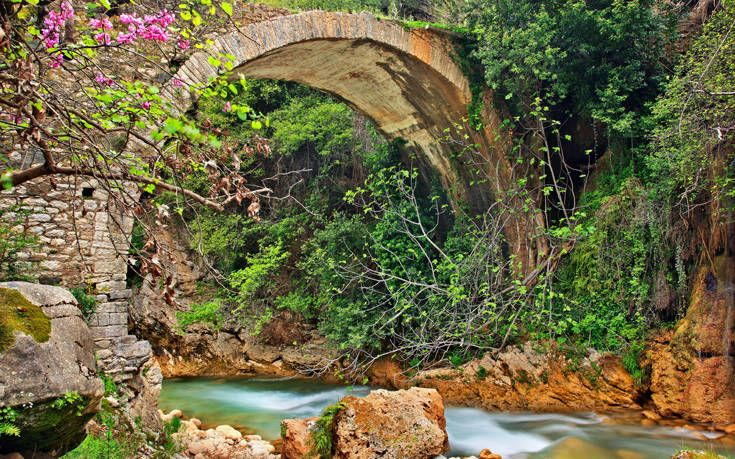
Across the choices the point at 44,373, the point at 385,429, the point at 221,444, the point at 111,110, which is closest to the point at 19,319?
the point at 44,373

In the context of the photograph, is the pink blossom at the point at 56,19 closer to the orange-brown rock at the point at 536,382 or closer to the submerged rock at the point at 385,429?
the submerged rock at the point at 385,429

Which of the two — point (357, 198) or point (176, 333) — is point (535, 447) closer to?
point (357, 198)

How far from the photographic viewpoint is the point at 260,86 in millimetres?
11086

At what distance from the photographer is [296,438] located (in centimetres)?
471

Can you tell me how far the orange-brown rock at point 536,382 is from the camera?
5734mm

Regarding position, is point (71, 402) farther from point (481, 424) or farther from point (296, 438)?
point (481, 424)

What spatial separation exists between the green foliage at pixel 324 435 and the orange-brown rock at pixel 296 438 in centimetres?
12

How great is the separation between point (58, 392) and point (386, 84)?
638 centimetres

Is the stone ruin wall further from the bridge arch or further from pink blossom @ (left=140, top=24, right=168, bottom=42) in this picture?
pink blossom @ (left=140, top=24, right=168, bottom=42)

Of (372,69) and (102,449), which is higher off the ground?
(372,69)

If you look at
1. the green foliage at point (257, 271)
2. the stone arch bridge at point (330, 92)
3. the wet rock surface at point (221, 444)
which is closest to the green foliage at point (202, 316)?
the green foliage at point (257, 271)

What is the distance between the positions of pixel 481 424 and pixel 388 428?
217 cm

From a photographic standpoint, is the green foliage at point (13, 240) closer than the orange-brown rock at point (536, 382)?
Yes

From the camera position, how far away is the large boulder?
9.77 feet
